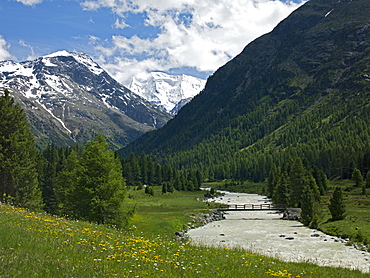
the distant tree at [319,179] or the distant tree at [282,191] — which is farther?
the distant tree at [319,179]

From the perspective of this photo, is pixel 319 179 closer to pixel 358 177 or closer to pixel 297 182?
pixel 358 177

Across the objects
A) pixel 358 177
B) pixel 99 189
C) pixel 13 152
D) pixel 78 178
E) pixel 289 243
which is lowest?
pixel 289 243

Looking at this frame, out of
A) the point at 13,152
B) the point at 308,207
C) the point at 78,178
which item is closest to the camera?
the point at 78,178

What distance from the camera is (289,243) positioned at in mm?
46906

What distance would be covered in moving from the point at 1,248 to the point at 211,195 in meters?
136

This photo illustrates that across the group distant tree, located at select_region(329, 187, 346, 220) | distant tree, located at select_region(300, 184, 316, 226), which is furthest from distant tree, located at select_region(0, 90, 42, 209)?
distant tree, located at select_region(329, 187, 346, 220)

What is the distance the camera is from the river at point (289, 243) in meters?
34.2

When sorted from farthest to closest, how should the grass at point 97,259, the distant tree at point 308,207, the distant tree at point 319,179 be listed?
the distant tree at point 319,179 < the distant tree at point 308,207 < the grass at point 97,259

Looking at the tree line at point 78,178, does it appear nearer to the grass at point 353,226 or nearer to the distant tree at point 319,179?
the grass at point 353,226

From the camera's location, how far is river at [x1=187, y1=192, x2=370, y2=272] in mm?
34219

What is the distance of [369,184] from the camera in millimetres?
114562

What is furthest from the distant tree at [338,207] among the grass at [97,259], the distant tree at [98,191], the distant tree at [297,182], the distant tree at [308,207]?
the grass at [97,259]

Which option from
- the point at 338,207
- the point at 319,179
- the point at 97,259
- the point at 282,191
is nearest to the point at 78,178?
the point at 97,259

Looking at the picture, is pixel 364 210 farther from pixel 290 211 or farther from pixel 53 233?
pixel 53 233
